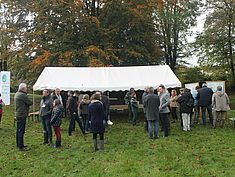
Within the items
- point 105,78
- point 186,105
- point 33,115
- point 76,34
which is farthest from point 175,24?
point 186,105

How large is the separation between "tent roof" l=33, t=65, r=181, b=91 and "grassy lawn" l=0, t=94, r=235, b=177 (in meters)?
3.34

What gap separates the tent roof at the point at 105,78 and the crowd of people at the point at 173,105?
1105 mm

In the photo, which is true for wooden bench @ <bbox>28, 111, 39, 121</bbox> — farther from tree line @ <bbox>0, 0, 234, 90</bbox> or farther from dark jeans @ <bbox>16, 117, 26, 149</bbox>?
dark jeans @ <bbox>16, 117, 26, 149</bbox>

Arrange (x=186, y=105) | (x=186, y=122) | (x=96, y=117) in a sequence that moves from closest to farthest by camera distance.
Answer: (x=96, y=117) → (x=186, y=105) → (x=186, y=122)

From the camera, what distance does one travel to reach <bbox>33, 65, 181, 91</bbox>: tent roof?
1377cm

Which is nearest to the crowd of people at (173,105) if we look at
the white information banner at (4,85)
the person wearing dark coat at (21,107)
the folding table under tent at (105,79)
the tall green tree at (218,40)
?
the folding table under tent at (105,79)

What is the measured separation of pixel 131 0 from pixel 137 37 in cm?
237


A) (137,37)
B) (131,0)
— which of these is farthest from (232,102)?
(131,0)

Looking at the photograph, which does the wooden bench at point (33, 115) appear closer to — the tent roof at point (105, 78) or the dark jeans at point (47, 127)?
the tent roof at point (105, 78)

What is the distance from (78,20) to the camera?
20125mm

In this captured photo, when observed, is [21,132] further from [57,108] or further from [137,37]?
[137,37]

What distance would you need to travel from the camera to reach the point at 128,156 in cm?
752

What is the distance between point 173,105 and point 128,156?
590cm

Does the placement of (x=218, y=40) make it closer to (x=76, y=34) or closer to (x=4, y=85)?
(x=76, y=34)
